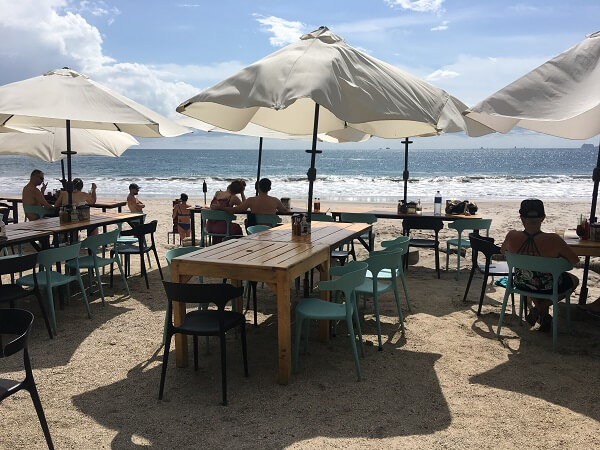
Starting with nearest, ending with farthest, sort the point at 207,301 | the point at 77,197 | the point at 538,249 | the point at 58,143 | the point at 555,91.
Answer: the point at 207,301 → the point at 555,91 → the point at 538,249 → the point at 77,197 → the point at 58,143

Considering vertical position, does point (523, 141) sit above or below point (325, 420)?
above

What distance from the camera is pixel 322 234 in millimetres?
5047

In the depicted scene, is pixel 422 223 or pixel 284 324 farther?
pixel 422 223

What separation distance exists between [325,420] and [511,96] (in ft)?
8.33

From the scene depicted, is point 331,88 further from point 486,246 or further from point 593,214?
point 593,214

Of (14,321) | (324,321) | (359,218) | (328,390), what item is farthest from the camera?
(359,218)

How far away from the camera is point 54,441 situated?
9.18 feet

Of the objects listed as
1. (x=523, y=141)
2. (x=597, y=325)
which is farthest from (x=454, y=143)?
(x=597, y=325)

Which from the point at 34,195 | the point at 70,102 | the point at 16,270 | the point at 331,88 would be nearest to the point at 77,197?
the point at 34,195

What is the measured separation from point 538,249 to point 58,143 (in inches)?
302

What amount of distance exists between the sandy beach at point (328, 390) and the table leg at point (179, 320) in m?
0.10

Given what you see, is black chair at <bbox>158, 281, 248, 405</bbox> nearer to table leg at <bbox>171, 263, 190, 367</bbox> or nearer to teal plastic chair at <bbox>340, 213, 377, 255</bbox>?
table leg at <bbox>171, 263, 190, 367</bbox>

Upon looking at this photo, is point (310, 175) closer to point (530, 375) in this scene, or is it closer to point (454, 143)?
point (530, 375)

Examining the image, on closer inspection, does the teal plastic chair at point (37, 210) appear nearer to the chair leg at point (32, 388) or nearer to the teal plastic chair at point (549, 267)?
the chair leg at point (32, 388)
